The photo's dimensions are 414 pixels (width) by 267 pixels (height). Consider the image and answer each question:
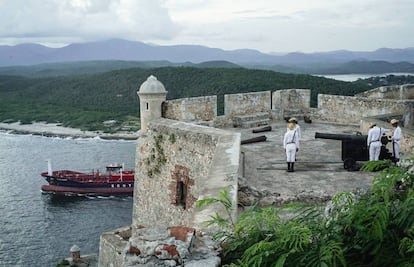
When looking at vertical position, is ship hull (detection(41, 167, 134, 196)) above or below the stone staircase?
below

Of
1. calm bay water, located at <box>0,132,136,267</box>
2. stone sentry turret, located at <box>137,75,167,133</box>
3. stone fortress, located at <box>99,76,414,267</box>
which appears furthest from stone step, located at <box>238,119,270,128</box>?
calm bay water, located at <box>0,132,136,267</box>

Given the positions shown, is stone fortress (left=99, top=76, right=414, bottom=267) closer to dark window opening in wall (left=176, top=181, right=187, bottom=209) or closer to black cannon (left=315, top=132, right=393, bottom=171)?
dark window opening in wall (left=176, top=181, right=187, bottom=209)

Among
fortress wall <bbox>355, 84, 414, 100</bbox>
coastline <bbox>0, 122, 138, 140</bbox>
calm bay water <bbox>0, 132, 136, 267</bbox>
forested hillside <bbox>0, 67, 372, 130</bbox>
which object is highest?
fortress wall <bbox>355, 84, 414, 100</bbox>

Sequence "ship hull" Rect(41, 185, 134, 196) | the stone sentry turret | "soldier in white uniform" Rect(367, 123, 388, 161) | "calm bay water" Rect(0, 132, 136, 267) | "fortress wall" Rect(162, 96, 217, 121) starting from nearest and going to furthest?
"soldier in white uniform" Rect(367, 123, 388, 161) → the stone sentry turret → "fortress wall" Rect(162, 96, 217, 121) → "calm bay water" Rect(0, 132, 136, 267) → "ship hull" Rect(41, 185, 134, 196)

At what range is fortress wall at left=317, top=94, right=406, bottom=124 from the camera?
13305 millimetres

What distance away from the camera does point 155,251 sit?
152 inches

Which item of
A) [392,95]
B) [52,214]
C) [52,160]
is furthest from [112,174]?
[392,95]

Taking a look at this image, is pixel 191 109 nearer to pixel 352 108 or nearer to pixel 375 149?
pixel 375 149

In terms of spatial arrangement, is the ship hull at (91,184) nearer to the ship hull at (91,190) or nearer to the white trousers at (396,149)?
the ship hull at (91,190)

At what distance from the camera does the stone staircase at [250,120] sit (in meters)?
13.5

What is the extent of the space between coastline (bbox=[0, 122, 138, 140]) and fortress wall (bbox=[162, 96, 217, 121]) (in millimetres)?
64786

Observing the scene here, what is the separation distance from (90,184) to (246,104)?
119ft

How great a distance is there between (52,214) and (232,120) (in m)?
34.1

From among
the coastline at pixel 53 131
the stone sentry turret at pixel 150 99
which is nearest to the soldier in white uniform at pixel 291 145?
the stone sentry turret at pixel 150 99
